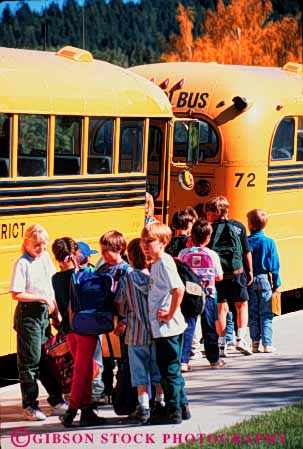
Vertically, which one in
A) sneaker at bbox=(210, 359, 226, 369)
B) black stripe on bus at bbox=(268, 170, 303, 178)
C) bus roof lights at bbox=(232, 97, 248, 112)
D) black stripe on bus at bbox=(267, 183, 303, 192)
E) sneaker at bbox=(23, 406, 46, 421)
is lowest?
sneaker at bbox=(210, 359, 226, 369)

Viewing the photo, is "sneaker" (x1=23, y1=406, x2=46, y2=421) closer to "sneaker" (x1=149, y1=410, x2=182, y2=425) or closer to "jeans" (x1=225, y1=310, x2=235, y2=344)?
"sneaker" (x1=149, y1=410, x2=182, y2=425)

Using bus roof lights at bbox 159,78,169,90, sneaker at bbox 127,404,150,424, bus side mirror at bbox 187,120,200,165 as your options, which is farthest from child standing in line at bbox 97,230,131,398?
bus roof lights at bbox 159,78,169,90

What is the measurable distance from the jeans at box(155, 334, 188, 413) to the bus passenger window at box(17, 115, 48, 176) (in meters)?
2.45

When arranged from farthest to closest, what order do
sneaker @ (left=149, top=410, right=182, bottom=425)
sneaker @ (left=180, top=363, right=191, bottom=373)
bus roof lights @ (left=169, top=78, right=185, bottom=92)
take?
bus roof lights @ (left=169, top=78, right=185, bottom=92)
sneaker @ (left=180, top=363, right=191, bottom=373)
sneaker @ (left=149, top=410, right=182, bottom=425)

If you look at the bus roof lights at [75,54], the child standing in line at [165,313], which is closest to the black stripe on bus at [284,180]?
the bus roof lights at [75,54]

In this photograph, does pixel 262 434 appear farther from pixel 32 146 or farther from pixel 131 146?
pixel 131 146

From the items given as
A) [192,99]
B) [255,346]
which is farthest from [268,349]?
[192,99]

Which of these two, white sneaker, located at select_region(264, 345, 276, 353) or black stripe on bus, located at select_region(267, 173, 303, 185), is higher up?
black stripe on bus, located at select_region(267, 173, 303, 185)

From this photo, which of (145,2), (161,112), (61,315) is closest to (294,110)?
(161,112)

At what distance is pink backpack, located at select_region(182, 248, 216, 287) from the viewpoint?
9398 mm

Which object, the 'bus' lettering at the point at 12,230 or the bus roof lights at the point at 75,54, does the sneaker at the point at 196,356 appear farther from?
the bus roof lights at the point at 75,54

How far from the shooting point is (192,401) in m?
8.51

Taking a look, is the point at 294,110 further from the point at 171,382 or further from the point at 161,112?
the point at 171,382

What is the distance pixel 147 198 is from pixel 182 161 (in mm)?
2154
